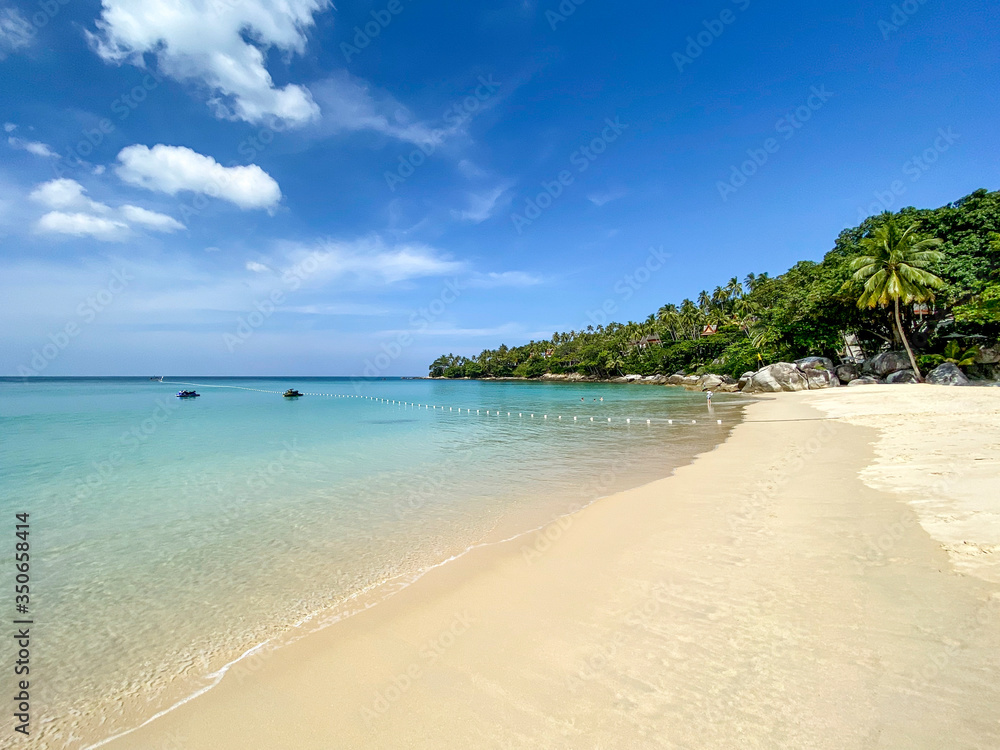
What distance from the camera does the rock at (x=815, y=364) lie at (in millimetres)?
43219

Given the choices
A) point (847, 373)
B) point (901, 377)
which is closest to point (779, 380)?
point (847, 373)

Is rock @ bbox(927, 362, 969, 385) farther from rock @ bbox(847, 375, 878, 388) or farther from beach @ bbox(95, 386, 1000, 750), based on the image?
beach @ bbox(95, 386, 1000, 750)

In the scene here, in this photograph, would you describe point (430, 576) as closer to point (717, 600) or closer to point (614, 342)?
point (717, 600)

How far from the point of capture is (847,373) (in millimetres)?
41938

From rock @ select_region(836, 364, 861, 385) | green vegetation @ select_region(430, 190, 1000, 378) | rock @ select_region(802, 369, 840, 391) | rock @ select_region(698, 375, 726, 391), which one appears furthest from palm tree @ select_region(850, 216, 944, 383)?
rock @ select_region(698, 375, 726, 391)

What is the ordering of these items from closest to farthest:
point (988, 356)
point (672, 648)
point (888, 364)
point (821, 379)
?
point (672, 648), point (988, 356), point (888, 364), point (821, 379)

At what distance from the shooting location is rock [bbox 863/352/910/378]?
119 ft

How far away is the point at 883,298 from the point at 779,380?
13.3m

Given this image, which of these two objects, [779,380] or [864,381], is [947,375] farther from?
[779,380]

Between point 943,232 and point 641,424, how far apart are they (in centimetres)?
3233

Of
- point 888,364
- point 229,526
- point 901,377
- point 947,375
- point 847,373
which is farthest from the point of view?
point 847,373

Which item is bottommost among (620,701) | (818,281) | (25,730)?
(25,730)

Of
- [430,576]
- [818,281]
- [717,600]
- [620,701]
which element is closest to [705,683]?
[620,701]

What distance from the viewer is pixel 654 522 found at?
7.59m
